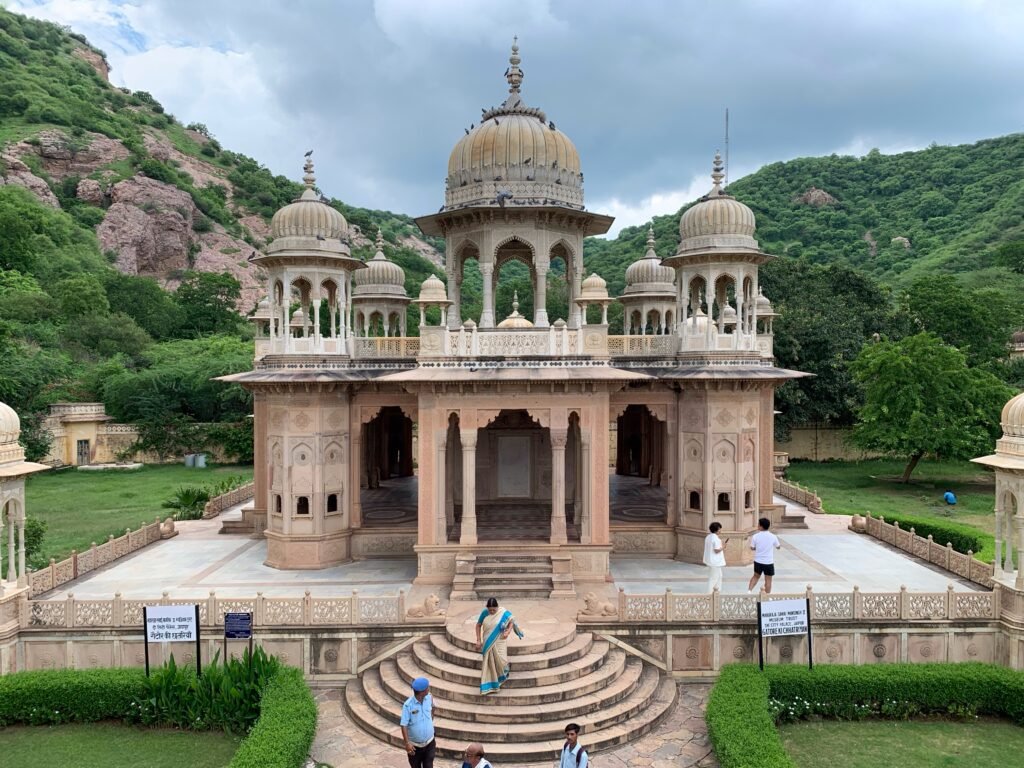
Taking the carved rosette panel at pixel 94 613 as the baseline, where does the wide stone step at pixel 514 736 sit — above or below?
below

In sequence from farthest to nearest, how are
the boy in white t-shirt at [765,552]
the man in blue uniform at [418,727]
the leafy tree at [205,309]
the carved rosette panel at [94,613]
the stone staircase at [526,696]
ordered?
the leafy tree at [205,309] → the boy in white t-shirt at [765,552] → the carved rosette panel at [94,613] → the stone staircase at [526,696] → the man in blue uniform at [418,727]

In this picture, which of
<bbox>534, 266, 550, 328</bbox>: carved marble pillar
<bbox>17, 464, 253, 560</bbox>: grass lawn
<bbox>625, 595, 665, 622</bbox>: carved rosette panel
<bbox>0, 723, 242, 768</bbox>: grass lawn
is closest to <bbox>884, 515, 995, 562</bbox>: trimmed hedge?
<bbox>625, 595, 665, 622</bbox>: carved rosette panel

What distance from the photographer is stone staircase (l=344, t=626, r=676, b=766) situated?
34.0ft

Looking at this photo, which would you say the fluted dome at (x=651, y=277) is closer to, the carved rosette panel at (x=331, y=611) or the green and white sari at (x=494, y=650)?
the carved rosette panel at (x=331, y=611)

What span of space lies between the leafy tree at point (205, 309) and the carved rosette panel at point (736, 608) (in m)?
54.9

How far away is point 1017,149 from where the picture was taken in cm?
7350

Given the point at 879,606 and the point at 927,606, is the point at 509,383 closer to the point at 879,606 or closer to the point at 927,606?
the point at 879,606

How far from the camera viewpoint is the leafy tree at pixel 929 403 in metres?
28.4

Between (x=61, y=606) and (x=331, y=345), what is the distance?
321 inches

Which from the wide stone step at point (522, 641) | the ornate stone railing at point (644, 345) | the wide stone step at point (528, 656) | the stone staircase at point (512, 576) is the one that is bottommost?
the wide stone step at point (528, 656)

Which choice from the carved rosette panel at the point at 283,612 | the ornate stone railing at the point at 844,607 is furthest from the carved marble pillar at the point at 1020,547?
the carved rosette panel at the point at 283,612

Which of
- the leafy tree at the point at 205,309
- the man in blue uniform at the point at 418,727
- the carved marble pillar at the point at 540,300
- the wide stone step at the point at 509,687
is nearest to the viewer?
the man in blue uniform at the point at 418,727

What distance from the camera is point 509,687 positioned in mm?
11164

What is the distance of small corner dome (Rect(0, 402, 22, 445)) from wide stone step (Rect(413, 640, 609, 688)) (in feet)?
29.1
